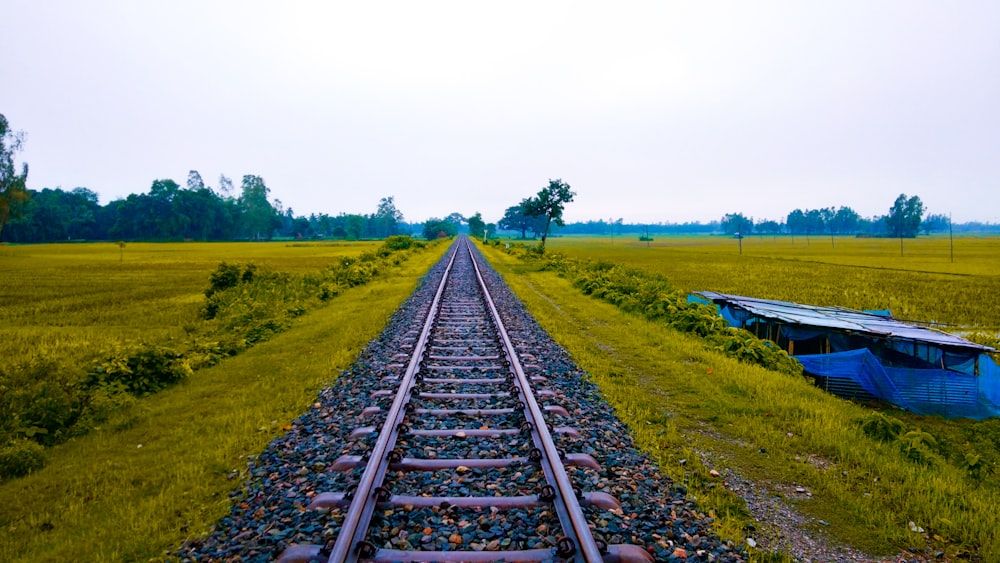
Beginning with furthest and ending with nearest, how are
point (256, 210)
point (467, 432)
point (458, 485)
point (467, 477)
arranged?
point (256, 210) → point (467, 432) → point (467, 477) → point (458, 485)

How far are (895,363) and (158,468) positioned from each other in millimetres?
12900

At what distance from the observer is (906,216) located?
14512 centimetres

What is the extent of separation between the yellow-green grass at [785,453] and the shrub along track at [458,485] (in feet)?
1.61

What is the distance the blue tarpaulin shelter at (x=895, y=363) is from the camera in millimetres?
9336

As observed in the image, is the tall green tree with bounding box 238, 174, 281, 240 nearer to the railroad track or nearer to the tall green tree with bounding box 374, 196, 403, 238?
the tall green tree with bounding box 374, 196, 403, 238


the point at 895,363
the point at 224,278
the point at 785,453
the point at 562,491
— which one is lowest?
the point at 895,363

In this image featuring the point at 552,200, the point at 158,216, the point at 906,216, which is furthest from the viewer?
the point at 906,216

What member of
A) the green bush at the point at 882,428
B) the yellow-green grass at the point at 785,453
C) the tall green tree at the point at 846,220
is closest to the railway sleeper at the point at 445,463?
the yellow-green grass at the point at 785,453

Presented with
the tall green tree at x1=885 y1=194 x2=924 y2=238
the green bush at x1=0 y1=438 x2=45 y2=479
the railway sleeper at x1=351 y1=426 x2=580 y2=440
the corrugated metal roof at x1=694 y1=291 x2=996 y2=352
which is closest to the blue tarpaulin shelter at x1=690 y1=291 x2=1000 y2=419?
the corrugated metal roof at x1=694 y1=291 x2=996 y2=352

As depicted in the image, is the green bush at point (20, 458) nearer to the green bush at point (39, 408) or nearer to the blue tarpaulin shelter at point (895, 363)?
the green bush at point (39, 408)

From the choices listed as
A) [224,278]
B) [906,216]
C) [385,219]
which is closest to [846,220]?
[906,216]

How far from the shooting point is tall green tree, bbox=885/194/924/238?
144375 mm

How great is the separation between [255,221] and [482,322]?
431 ft

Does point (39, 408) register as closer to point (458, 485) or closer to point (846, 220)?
point (458, 485)
